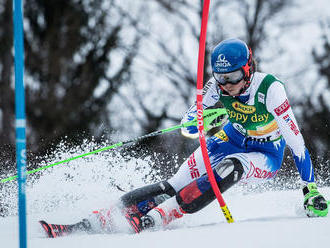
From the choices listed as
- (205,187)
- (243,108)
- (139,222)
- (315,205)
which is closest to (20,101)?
(139,222)

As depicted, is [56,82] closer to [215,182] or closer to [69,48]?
[69,48]

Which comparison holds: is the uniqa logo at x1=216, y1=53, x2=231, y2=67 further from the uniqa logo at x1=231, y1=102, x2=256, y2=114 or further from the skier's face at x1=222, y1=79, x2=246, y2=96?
the uniqa logo at x1=231, y1=102, x2=256, y2=114

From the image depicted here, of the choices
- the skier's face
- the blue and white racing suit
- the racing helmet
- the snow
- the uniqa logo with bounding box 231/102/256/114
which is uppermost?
the racing helmet

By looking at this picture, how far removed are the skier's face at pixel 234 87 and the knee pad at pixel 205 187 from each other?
531 millimetres

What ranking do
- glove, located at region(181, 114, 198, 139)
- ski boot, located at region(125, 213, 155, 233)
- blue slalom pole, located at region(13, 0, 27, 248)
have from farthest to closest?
1. glove, located at region(181, 114, 198, 139)
2. ski boot, located at region(125, 213, 155, 233)
3. blue slalom pole, located at region(13, 0, 27, 248)

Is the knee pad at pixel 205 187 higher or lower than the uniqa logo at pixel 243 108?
lower

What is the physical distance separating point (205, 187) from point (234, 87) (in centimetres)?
79

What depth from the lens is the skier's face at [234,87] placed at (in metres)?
3.49

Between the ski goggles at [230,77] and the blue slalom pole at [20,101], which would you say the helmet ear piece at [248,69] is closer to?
the ski goggles at [230,77]

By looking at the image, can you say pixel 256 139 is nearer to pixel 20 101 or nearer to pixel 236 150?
pixel 236 150

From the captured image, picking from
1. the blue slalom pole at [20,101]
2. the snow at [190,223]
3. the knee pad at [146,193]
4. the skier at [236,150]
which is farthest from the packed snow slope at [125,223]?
the blue slalom pole at [20,101]

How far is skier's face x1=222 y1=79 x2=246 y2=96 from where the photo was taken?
3490mm

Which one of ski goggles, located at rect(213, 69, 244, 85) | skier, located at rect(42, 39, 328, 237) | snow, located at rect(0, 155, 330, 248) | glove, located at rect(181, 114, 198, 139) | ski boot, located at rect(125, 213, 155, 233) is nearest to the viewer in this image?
snow, located at rect(0, 155, 330, 248)

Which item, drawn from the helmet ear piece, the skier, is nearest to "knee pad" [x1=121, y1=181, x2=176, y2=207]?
the skier
